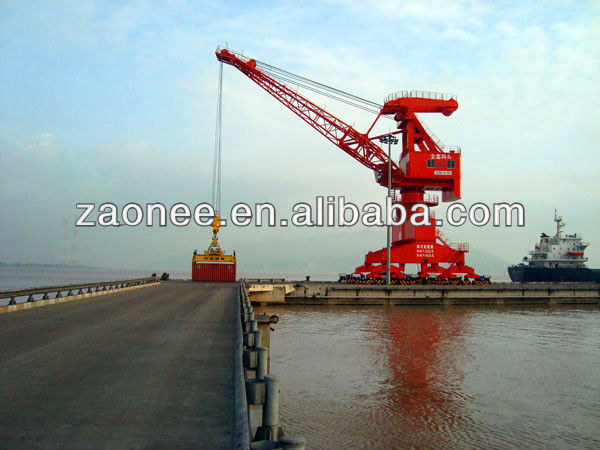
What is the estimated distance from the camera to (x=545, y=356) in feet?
75.0

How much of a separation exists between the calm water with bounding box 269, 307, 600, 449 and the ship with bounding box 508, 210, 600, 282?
220 feet

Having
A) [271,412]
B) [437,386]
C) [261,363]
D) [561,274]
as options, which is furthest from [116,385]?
[561,274]

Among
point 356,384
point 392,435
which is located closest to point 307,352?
point 356,384

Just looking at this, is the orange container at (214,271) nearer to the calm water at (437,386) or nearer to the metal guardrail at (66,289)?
the metal guardrail at (66,289)

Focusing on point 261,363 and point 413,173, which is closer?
point 261,363

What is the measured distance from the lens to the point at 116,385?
27.0 ft

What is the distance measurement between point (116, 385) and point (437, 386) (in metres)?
11.5

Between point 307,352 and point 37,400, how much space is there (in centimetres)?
1587

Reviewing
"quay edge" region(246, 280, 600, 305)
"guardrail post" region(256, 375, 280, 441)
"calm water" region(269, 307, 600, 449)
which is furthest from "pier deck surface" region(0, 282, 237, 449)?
"quay edge" region(246, 280, 600, 305)

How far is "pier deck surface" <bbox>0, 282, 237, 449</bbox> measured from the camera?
19.3 ft

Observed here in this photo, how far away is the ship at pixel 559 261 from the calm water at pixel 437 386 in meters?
67.1

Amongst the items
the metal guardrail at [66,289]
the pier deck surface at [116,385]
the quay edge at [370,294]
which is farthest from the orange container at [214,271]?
the pier deck surface at [116,385]

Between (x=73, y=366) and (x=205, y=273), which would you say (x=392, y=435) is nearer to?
(x=73, y=366)

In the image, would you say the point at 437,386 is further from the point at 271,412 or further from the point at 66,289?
the point at 66,289
